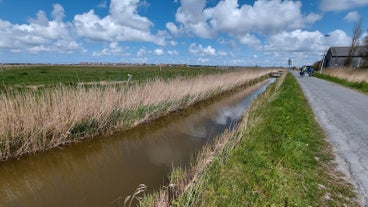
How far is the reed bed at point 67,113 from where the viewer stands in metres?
4.66

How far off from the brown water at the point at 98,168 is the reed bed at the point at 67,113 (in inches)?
13.1

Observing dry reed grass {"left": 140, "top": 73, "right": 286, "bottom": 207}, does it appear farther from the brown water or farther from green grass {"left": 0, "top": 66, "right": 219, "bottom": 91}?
green grass {"left": 0, "top": 66, "right": 219, "bottom": 91}

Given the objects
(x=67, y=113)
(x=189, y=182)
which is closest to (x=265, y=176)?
(x=189, y=182)

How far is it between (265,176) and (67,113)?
204 inches

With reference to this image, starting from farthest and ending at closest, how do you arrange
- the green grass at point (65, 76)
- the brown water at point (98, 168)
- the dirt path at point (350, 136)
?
the green grass at point (65, 76) → the brown water at point (98, 168) → the dirt path at point (350, 136)

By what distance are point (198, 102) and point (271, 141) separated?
326 inches

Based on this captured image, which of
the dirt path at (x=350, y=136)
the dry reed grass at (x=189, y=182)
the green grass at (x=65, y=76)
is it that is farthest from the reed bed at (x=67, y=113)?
the dirt path at (x=350, y=136)

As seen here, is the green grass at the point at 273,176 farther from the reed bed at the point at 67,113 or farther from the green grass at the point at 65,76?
the green grass at the point at 65,76

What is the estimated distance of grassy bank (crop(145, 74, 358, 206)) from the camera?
272cm

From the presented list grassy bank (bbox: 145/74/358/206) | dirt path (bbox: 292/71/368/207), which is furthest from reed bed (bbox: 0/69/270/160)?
dirt path (bbox: 292/71/368/207)

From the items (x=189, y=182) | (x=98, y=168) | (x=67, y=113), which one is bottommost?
(x=98, y=168)

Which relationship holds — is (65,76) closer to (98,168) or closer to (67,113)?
(67,113)

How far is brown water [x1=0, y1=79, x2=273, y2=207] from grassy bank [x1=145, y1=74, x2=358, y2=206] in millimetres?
1071

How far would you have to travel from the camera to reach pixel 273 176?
127 inches
